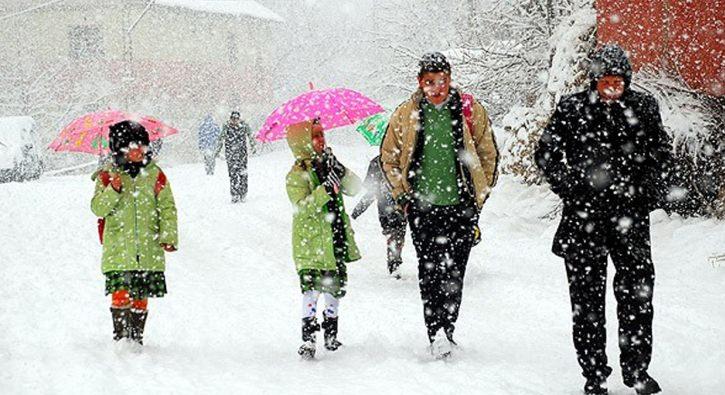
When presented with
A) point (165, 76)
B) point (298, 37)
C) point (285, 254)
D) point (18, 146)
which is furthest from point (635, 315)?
point (298, 37)

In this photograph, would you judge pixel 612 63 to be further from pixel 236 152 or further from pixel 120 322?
pixel 236 152

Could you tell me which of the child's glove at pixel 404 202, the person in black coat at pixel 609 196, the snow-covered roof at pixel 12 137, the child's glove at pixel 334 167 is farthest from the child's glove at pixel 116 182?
the snow-covered roof at pixel 12 137

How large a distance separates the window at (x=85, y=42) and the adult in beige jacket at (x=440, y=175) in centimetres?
3529

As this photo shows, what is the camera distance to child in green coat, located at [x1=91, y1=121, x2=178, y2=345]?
18.6 feet

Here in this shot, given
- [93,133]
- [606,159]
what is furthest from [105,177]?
[606,159]

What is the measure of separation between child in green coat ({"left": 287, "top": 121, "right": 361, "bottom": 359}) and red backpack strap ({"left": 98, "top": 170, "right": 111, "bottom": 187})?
4.29 ft

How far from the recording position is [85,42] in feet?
124

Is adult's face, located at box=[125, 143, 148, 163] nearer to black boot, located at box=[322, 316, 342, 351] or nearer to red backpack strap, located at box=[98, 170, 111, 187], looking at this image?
red backpack strap, located at box=[98, 170, 111, 187]

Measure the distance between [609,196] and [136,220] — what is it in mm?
3326

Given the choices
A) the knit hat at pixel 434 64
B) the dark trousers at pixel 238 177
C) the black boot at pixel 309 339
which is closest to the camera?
the knit hat at pixel 434 64

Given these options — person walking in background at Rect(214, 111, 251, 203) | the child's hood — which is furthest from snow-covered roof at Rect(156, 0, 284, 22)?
the child's hood

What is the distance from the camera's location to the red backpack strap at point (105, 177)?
574 centimetres

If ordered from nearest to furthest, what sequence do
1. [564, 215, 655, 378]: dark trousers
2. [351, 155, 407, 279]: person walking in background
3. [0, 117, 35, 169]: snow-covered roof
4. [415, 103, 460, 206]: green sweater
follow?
[564, 215, 655, 378]: dark trousers
[415, 103, 460, 206]: green sweater
[351, 155, 407, 279]: person walking in background
[0, 117, 35, 169]: snow-covered roof

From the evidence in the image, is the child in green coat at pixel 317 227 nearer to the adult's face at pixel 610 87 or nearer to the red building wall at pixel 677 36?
the adult's face at pixel 610 87
